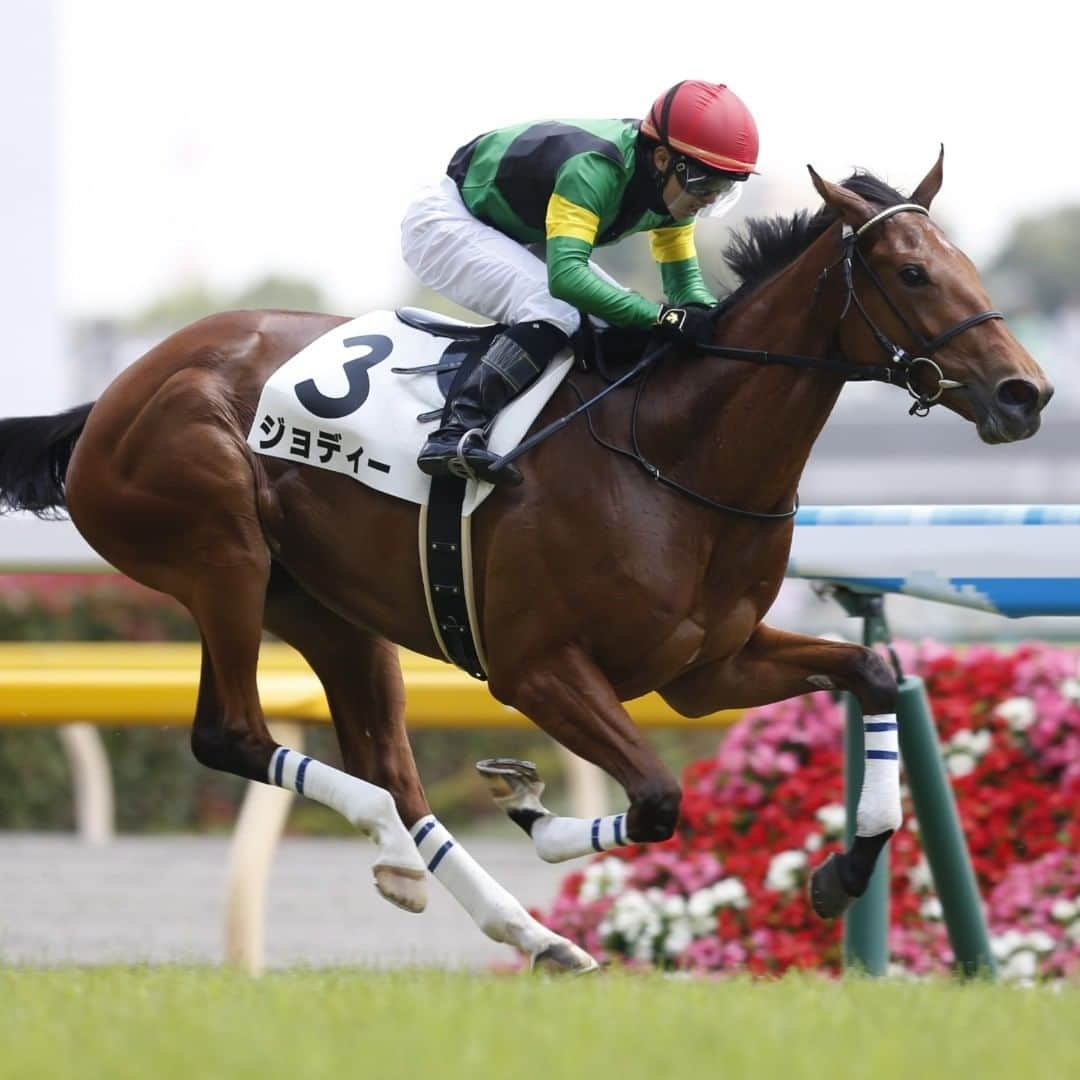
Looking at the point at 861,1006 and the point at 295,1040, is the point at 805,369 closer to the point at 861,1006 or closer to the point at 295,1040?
the point at 861,1006

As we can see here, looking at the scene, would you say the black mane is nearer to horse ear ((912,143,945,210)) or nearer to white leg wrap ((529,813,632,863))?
horse ear ((912,143,945,210))

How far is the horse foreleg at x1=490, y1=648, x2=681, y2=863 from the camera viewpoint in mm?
4004

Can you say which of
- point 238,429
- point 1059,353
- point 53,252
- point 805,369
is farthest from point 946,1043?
point 1059,353

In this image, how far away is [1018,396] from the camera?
3.78 metres

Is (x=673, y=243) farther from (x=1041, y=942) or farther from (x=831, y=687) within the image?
(x=1041, y=942)

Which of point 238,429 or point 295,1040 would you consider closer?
point 295,1040

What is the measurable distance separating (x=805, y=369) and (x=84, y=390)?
2951cm

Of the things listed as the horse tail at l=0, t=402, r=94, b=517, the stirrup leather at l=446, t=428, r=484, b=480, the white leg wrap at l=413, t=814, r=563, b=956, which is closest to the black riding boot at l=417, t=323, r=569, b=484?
the stirrup leather at l=446, t=428, r=484, b=480

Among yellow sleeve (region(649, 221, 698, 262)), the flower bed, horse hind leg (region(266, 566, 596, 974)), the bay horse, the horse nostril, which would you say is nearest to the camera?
the horse nostril

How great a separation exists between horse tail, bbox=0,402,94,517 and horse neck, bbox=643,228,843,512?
5.33ft

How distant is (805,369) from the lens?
163 inches

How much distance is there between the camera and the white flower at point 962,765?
5.79m

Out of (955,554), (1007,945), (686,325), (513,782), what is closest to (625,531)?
(686,325)

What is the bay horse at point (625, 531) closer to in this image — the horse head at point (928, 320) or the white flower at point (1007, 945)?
the horse head at point (928, 320)
